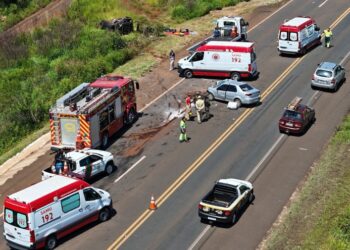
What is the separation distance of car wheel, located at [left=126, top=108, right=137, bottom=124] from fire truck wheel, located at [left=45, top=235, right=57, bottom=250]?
1520 centimetres

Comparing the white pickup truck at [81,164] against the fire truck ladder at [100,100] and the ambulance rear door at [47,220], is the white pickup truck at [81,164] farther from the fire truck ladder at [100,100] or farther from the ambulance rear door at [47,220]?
the ambulance rear door at [47,220]

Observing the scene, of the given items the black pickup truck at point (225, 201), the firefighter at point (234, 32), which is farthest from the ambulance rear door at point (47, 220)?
the firefighter at point (234, 32)

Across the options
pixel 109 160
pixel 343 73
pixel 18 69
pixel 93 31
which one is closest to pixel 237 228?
pixel 109 160

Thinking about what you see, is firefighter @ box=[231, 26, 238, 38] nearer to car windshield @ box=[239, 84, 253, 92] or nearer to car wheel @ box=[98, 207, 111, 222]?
car windshield @ box=[239, 84, 253, 92]

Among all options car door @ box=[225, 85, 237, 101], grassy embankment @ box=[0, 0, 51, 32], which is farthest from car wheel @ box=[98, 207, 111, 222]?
grassy embankment @ box=[0, 0, 51, 32]

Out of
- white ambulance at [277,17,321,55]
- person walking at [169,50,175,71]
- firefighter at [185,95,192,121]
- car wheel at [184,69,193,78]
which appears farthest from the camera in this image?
white ambulance at [277,17,321,55]

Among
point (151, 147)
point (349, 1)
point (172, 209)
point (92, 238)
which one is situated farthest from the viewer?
point (349, 1)

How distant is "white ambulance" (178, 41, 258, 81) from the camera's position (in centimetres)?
4712

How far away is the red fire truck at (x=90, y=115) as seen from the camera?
1430 inches

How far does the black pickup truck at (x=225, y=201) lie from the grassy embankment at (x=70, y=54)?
17246mm

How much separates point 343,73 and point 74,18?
115ft

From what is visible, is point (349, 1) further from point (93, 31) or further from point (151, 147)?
point (151, 147)

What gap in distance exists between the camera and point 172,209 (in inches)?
1195

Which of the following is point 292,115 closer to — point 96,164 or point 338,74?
point 338,74
